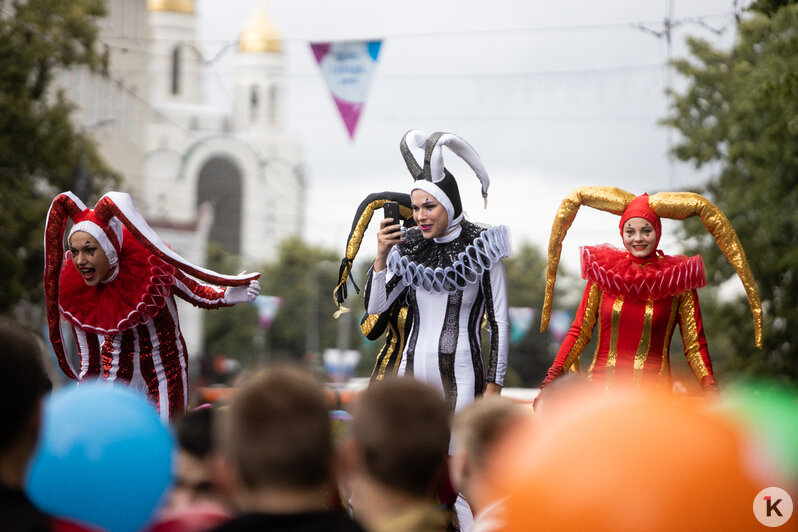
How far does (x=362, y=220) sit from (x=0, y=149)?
17.0m

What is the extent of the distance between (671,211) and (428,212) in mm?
1333

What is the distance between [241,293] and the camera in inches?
267

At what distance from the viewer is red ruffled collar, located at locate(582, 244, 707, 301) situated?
6477 millimetres

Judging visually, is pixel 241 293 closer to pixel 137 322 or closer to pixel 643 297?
pixel 137 322

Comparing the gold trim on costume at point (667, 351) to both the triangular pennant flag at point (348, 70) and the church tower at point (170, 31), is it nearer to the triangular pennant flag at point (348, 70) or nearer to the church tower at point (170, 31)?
the triangular pennant flag at point (348, 70)

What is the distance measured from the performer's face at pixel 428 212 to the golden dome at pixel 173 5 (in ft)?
285

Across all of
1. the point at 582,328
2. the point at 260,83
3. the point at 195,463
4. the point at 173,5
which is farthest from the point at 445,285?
the point at 260,83

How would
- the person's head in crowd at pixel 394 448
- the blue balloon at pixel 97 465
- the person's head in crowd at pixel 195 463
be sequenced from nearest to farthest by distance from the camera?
the person's head in crowd at pixel 394 448, the blue balloon at pixel 97 465, the person's head in crowd at pixel 195 463

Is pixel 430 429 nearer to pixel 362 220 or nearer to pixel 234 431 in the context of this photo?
pixel 234 431

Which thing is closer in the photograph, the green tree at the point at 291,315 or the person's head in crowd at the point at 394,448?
the person's head in crowd at the point at 394,448

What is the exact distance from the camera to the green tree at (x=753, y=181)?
19.6 meters

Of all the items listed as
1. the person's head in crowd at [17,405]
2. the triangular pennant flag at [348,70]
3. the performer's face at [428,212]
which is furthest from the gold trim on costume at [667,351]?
the triangular pennant flag at [348,70]

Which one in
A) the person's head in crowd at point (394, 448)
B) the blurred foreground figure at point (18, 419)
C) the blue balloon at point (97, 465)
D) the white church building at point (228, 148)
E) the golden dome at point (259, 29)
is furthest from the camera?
the golden dome at point (259, 29)

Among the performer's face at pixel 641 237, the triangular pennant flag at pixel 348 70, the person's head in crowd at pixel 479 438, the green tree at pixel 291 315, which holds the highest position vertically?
the triangular pennant flag at pixel 348 70
